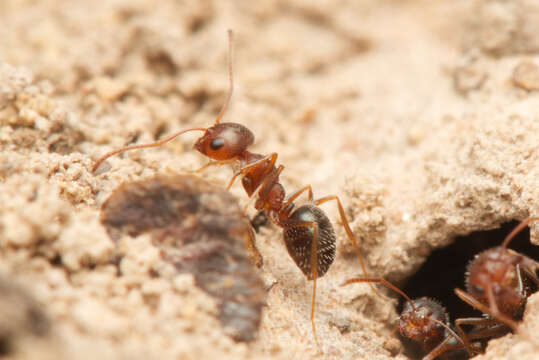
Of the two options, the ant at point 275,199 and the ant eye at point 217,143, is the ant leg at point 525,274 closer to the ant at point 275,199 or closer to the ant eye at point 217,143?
the ant at point 275,199

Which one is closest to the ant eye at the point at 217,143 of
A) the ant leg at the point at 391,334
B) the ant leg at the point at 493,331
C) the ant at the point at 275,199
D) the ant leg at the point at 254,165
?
the ant at the point at 275,199

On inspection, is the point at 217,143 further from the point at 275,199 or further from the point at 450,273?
the point at 450,273

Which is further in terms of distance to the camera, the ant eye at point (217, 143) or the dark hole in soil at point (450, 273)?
the dark hole in soil at point (450, 273)

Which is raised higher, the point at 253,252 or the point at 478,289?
the point at 253,252

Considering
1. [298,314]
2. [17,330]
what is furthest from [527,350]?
[17,330]

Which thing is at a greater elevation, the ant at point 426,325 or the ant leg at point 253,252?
the ant leg at point 253,252

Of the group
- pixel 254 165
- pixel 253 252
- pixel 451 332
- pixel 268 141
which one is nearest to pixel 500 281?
pixel 451 332
